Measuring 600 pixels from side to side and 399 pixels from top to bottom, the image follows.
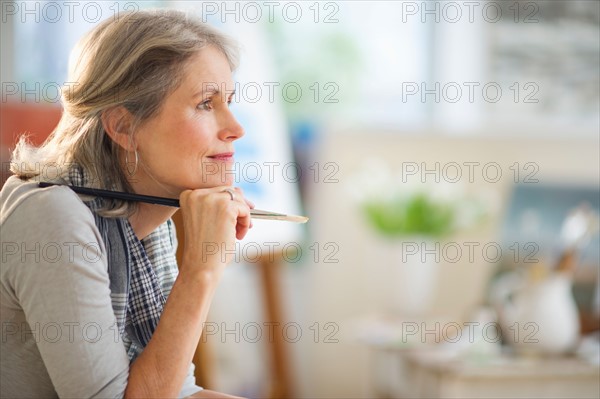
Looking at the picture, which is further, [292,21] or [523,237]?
[292,21]

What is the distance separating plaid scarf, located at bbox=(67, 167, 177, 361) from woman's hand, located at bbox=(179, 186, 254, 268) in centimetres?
9

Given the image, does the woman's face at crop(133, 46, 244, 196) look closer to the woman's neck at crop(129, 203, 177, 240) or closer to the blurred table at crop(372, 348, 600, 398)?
the woman's neck at crop(129, 203, 177, 240)

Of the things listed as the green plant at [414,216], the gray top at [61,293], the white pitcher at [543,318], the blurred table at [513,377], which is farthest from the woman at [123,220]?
the green plant at [414,216]

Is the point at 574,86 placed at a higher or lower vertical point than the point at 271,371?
higher

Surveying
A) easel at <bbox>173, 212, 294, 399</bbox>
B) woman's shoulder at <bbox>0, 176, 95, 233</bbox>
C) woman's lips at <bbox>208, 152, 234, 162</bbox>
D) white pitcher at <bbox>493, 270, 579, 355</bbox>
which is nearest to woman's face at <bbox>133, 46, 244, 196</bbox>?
woman's lips at <bbox>208, 152, 234, 162</bbox>

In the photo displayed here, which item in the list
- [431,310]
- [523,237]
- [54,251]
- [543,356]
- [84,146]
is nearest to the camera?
[54,251]

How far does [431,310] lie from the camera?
366cm

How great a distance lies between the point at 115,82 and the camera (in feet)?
4.05

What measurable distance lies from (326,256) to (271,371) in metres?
0.57

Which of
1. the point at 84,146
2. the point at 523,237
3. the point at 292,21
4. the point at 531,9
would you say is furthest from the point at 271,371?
the point at 84,146

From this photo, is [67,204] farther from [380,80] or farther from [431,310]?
[380,80]

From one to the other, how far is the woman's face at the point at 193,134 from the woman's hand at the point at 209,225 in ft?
0.14

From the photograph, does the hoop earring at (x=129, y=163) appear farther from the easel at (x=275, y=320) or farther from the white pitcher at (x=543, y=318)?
the easel at (x=275, y=320)

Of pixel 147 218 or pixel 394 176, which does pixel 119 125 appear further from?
pixel 394 176
